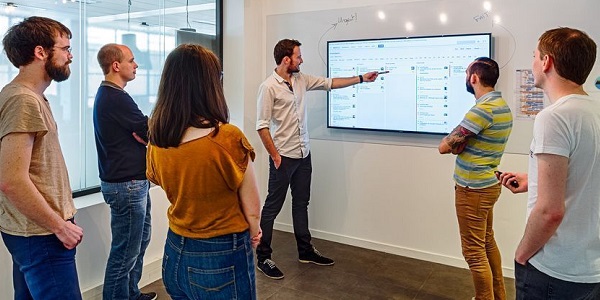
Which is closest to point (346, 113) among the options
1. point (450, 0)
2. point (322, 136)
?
point (322, 136)

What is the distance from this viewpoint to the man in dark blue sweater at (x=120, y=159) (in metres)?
2.32

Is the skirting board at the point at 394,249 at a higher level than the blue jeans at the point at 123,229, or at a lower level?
lower

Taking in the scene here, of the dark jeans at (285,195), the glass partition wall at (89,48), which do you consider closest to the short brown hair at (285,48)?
the dark jeans at (285,195)

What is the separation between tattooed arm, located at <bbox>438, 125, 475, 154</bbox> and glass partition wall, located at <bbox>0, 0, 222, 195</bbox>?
7.19 ft

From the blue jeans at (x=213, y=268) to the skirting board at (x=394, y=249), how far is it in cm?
233

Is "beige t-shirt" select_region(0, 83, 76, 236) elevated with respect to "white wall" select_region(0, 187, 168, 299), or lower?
elevated

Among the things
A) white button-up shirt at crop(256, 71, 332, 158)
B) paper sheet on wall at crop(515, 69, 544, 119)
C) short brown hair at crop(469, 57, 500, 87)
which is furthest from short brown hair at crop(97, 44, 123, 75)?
paper sheet on wall at crop(515, 69, 544, 119)

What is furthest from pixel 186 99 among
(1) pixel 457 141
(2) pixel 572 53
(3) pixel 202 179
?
(1) pixel 457 141

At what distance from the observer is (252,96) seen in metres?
4.12

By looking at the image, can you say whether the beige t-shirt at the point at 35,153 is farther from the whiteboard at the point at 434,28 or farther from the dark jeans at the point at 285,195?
the whiteboard at the point at 434,28

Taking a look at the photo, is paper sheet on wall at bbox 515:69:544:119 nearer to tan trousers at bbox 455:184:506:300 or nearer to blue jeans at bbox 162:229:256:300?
Answer: tan trousers at bbox 455:184:506:300

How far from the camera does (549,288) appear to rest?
4.55 feet

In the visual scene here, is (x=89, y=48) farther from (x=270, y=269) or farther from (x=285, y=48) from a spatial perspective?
(x=270, y=269)

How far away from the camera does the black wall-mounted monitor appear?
3.18 m
